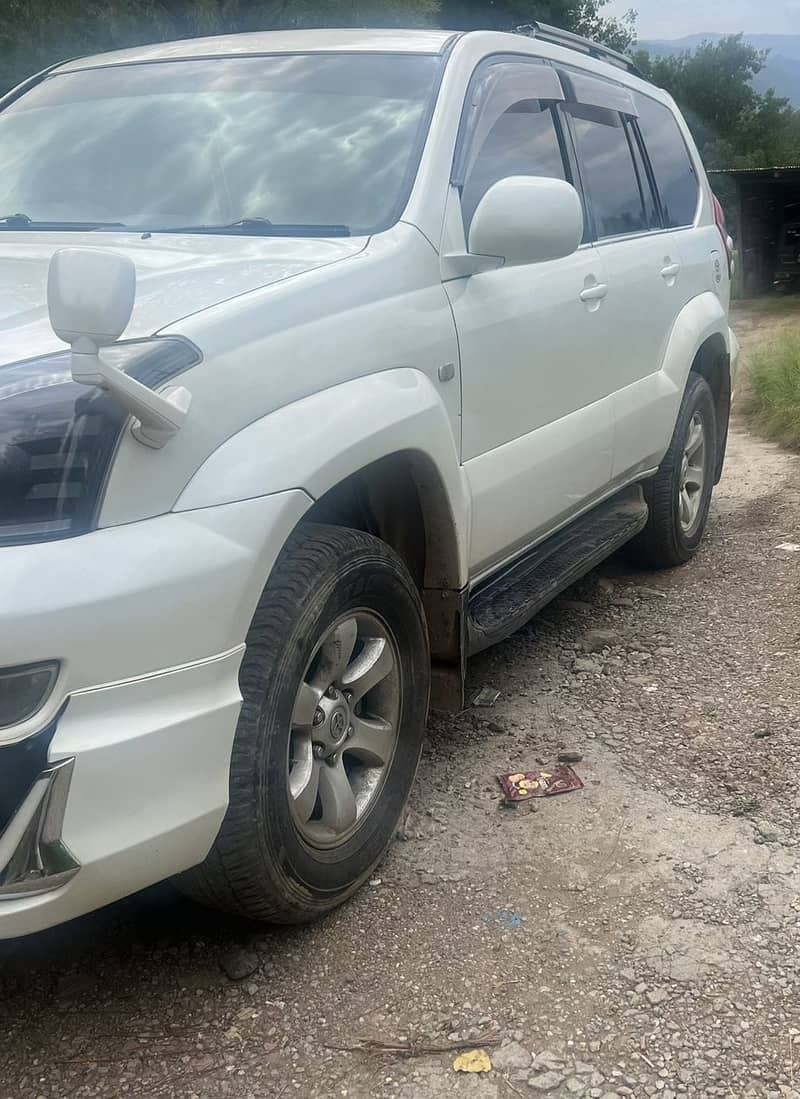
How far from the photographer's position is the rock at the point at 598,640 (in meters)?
4.14

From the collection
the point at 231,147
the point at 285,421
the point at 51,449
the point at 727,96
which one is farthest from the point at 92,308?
the point at 727,96

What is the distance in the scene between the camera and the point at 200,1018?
225 centimetres

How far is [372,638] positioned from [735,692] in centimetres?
164

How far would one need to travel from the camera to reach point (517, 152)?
339 centimetres

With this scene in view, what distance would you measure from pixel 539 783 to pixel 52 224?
6.56 ft

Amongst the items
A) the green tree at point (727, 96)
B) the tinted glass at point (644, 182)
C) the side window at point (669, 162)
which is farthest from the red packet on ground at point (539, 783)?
the green tree at point (727, 96)

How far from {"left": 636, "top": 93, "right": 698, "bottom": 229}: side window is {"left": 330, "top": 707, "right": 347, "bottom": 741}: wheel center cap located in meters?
3.03

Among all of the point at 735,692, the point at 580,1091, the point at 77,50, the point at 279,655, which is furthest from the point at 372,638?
the point at 77,50

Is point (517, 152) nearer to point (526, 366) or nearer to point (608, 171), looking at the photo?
point (526, 366)

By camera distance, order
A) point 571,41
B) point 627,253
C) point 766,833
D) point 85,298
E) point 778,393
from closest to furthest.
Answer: point 85,298 → point 766,833 → point 627,253 → point 571,41 → point 778,393

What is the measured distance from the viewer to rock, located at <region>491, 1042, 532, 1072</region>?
210 cm

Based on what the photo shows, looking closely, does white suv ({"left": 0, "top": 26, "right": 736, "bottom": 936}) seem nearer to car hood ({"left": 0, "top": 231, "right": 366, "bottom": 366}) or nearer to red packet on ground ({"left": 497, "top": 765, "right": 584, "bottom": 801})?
car hood ({"left": 0, "top": 231, "right": 366, "bottom": 366})

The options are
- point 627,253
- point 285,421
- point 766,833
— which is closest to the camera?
point 285,421

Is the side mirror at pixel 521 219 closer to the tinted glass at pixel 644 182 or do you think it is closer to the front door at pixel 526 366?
the front door at pixel 526 366
